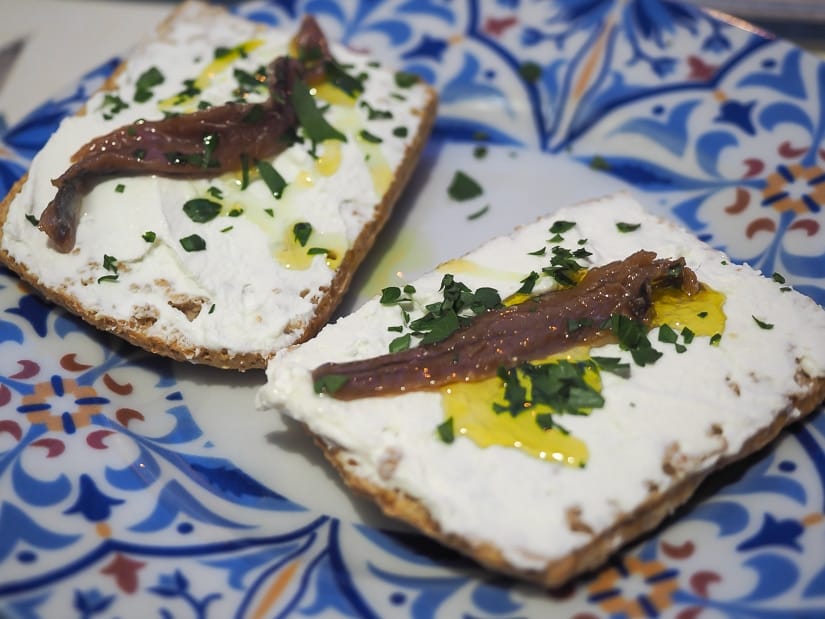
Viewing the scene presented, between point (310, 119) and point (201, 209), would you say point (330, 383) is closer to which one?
point (201, 209)

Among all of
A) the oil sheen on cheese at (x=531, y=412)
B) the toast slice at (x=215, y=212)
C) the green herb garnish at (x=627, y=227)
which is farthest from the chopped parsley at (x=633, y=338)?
the toast slice at (x=215, y=212)

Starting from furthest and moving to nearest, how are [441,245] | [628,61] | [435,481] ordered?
[628,61] → [441,245] → [435,481]

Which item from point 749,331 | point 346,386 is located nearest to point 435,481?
point 346,386

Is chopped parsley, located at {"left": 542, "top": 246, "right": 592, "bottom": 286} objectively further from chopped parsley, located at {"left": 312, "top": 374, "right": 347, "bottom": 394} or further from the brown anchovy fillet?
chopped parsley, located at {"left": 312, "top": 374, "right": 347, "bottom": 394}

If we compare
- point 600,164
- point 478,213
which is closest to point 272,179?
point 478,213

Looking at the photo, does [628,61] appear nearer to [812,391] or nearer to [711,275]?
[711,275]

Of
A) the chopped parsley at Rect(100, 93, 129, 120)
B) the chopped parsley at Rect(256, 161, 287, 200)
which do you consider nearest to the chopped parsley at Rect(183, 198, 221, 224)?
the chopped parsley at Rect(256, 161, 287, 200)
